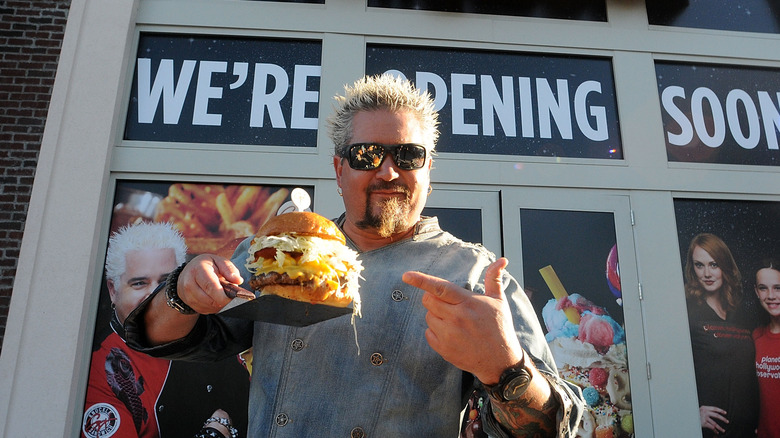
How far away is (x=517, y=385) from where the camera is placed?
1466mm

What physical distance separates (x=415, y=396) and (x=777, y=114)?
5.58 meters

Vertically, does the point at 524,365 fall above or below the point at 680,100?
below

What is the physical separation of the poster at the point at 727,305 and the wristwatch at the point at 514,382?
403cm

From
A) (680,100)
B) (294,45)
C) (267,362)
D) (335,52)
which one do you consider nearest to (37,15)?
(294,45)

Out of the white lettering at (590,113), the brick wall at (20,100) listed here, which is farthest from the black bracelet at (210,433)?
the white lettering at (590,113)

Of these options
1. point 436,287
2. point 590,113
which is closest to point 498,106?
point 590,113

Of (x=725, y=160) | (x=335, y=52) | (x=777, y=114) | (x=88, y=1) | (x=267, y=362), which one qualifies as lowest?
(x=267, y=362)

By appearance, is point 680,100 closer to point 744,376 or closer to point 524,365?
point 744,376

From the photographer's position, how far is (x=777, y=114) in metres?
5.55

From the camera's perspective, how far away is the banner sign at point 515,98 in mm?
5262

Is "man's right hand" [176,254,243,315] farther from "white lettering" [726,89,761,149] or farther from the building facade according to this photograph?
"white lettering" [726,89,761,149]

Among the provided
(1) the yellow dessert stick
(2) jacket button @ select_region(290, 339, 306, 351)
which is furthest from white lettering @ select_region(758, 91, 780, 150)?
(2) jacket button @ select_region(290, 339, 306, 351)

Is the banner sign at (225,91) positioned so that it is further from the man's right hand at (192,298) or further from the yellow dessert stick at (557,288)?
the man's right hand at (192,298)

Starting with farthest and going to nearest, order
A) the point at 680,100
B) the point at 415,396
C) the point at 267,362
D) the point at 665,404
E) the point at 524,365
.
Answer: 1. the point at 680,100
2. the point at 665,404
3. the point at 267,362
4. the point at 415,396
5. the point at 524,365
